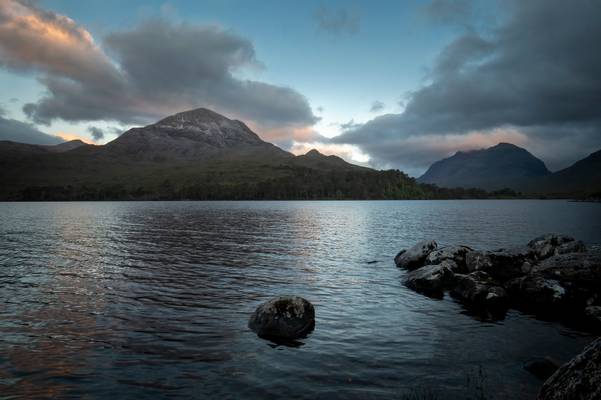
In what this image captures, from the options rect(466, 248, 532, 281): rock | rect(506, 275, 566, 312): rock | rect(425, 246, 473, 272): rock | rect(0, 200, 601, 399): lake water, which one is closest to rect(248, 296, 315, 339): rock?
rect(0, 200, 601, 399): lake water

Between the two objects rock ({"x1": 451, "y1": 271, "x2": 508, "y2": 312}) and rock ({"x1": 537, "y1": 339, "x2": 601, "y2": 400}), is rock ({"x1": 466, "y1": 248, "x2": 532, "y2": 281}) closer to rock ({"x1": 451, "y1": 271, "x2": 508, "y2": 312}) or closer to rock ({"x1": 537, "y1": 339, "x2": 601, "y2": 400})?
rock ({"x1": 451, "y1": 271, "x2": 508, "y2": 312})

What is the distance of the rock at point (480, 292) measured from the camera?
22.5 m

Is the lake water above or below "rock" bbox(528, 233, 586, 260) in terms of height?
below

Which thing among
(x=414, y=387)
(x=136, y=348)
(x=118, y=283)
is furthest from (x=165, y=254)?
(x=414, y=387)

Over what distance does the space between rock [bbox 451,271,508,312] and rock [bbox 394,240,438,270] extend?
27.1ft

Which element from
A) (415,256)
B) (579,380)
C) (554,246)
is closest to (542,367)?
(579,380)

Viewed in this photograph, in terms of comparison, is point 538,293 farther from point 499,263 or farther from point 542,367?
point 542,367

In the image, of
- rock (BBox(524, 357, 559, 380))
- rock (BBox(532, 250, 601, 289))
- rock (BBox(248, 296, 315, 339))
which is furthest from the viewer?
rock (BBox(532, 250, 601, 289))

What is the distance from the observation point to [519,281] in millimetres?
→ 24984

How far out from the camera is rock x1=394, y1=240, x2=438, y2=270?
1352 inches

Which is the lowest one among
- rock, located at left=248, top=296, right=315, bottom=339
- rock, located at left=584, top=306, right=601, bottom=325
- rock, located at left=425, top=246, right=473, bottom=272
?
rock, located at left=584, top=306, right=601, bottom=325

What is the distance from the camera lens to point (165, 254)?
40062mm

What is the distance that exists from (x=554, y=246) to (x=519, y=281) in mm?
12688

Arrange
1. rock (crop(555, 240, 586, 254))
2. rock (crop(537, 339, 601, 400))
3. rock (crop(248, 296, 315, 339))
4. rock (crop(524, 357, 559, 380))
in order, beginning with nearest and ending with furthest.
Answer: rock (crop(537, 339, 601, 400)), rock (crop(524, 357, 559, 380)), rock (crop(248, 296, 315, 339)), rock (crop(555, 240, 586, 254))
